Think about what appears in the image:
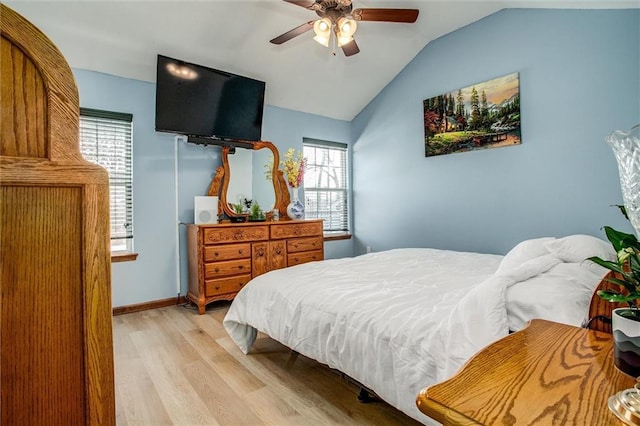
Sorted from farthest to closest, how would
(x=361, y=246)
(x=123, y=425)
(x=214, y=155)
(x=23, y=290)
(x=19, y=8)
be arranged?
(x=361, y=246) → (x=214, y=155) → (x=19, y=8) → (x=123, y=425) → (x=23, y=290)

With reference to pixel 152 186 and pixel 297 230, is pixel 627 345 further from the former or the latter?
pixel 152 186

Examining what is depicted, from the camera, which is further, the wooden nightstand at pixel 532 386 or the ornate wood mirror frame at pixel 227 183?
the ornate wood mirror frame at pixel 227 183

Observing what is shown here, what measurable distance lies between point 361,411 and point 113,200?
3116mm

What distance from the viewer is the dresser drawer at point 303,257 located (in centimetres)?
405

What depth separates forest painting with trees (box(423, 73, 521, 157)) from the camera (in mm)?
3482

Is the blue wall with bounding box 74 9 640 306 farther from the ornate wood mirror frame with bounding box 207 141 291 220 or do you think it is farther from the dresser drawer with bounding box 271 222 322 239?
the dresser drawer with bounding box 271 222 322 239

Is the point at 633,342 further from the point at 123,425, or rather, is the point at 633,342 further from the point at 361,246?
the point at 361,246

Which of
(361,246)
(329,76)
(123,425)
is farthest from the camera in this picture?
(361,246)

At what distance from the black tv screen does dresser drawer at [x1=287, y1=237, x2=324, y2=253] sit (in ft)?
4.54

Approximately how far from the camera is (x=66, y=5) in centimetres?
271

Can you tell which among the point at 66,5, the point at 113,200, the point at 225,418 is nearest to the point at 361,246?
the point at 113,200

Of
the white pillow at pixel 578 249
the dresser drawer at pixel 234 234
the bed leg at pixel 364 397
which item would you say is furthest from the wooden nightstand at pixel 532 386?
the dresser drawer at pixel 234 234

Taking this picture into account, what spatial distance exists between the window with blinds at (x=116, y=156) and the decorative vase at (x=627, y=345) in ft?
12.4

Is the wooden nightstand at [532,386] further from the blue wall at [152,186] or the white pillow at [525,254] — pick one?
the blue wall at [152,186]
